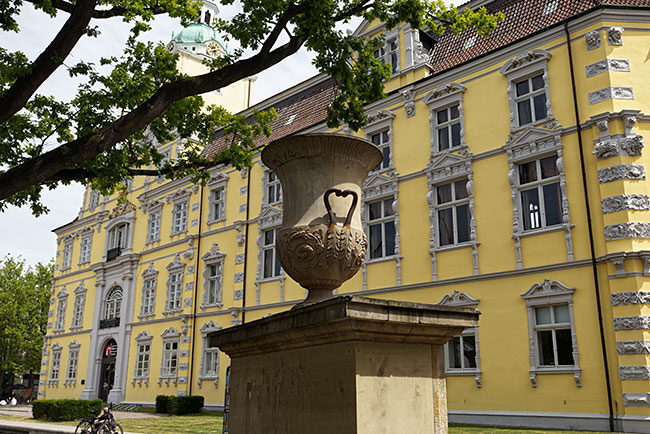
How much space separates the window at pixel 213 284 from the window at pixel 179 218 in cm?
312

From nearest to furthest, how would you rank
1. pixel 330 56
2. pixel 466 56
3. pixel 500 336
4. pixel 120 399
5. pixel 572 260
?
1. pixel 330 56
2. pixel 572 260
3. pixel 500 336
4. pixel 466 56
5. pixel 120 399

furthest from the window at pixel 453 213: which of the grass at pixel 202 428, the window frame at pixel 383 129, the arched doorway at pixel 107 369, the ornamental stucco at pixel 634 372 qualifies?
the arched doorway at pixel 107 369

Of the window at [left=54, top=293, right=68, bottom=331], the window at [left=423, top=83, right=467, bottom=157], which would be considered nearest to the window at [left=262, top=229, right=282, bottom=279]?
the window at [left=423, top=83, right=467, bottom=157]

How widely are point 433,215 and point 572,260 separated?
15.0ft

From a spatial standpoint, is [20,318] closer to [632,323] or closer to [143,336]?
[143,336]

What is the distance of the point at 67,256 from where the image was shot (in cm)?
3962

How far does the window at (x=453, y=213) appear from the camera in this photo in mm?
17312

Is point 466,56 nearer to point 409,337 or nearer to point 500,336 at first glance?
point 500,336

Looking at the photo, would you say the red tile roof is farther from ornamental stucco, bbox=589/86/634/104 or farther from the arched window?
the arched window

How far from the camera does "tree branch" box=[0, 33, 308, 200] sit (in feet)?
27.8

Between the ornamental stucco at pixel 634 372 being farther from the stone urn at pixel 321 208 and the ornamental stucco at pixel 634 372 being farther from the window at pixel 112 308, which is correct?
the window at pixel 112 308

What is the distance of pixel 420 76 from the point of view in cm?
1953

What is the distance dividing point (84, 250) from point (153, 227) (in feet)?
29.5

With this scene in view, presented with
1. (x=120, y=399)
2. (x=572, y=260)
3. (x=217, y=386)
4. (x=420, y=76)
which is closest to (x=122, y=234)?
(x=120, y=399)
